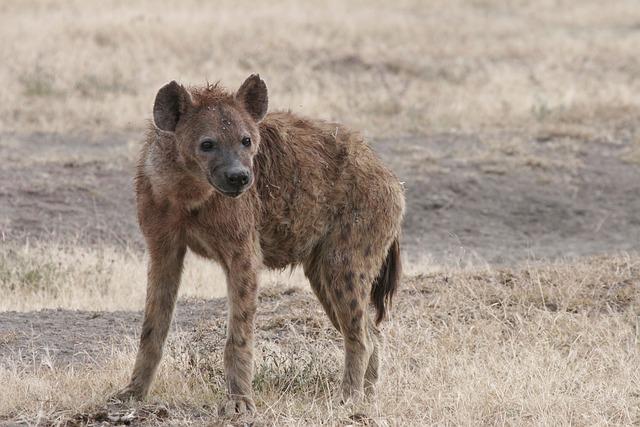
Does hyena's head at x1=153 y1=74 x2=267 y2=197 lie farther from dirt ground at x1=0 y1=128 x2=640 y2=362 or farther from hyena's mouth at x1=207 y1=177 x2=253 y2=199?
dirt ground at x1=0 y1=128 x2=640 y2=362

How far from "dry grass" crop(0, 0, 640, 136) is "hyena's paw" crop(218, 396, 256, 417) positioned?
10.2 metres

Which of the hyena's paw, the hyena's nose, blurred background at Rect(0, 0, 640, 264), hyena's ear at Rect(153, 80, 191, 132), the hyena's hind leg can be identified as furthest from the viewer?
blurred background at Rect(0, 0, 640, 264)

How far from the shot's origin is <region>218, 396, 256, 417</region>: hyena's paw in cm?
552

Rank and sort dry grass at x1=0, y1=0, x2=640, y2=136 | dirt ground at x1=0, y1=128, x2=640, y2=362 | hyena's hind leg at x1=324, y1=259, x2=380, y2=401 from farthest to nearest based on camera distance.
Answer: dry grass at x1=0, y1=0, x2=640, y2=136
dirt ground at x1=0, y1=128, x2=640, y2=362
hyena's hind leg at x1=324, y1=259, x2=380, y2=401

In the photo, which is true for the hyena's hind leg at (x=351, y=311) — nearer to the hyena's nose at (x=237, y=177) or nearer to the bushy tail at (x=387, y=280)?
the bushy tail at (x=387, y=280)

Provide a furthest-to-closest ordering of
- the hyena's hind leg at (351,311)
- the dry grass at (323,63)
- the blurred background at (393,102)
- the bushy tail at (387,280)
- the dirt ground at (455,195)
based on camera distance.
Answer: the dry grass at (323,63) < the blurred background at (393,102) < the dirt ground at (455,195) < the bushy tail at (387,280) < the hyena's hind leg at (351,311)

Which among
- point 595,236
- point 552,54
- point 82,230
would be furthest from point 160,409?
point 552,54

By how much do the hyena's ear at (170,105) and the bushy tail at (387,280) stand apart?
167 cm

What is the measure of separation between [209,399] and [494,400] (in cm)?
146

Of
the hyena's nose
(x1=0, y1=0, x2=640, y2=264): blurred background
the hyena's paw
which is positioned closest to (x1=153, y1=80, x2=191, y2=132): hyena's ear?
the hyena's nose

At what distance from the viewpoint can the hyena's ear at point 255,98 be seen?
561 cm

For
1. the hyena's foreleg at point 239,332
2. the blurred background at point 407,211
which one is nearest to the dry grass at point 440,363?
the blurred background at point 407,211

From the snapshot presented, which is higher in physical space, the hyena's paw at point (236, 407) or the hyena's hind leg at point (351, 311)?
the hyena's hind leg at point (351, 311)

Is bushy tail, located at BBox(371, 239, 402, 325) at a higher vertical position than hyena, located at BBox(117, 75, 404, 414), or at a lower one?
lower
